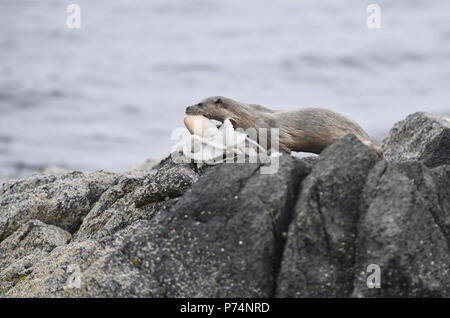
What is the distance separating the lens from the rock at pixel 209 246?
573 centimetres

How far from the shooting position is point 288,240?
571 cm

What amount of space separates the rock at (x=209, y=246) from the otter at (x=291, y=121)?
147 cm

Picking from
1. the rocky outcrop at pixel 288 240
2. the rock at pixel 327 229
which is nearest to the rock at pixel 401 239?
the rocky outcrop at pixel 288 240

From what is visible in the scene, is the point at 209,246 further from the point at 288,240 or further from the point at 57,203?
the point at 57,203

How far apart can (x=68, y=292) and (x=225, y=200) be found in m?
1.61

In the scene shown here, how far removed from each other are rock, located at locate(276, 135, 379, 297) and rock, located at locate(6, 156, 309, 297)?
0.61 ft

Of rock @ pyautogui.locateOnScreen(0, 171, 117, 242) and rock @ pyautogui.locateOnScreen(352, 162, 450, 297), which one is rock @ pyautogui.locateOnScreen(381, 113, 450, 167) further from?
rock @ pyautogui.locateOnScreen(0, 171, 117, 242)

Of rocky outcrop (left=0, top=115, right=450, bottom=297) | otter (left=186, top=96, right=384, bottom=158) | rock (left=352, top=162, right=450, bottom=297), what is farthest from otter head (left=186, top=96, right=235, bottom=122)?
rock (left=352, top=162, right=450, bottom=297)

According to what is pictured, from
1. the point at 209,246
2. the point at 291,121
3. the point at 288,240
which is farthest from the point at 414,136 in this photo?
the point at 209,246

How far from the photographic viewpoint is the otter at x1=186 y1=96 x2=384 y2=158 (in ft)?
25.6

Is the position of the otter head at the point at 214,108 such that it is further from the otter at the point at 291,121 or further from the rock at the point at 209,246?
the rock at the point at 209,246

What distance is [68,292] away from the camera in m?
5.92

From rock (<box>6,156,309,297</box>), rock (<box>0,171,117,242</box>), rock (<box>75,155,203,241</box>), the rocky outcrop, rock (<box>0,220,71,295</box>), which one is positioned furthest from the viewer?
rock (<box>0,171,117,242</box>)

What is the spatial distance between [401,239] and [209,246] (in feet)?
5.37
